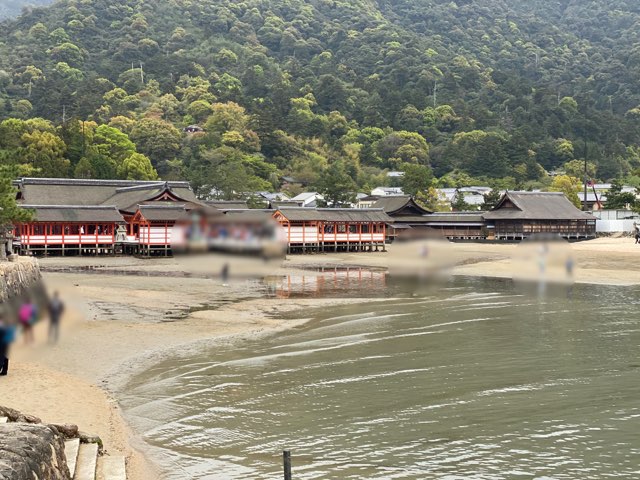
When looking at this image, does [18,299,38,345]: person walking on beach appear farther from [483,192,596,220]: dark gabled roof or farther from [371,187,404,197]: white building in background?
[371,187,404,197]: white building in background

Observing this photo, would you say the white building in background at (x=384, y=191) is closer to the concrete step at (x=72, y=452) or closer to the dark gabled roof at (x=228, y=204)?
the dark gabled roof at (x=228, y=204)

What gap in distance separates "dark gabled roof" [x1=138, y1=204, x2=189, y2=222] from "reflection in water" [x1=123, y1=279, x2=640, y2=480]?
30.2m

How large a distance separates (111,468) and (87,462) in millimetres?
447

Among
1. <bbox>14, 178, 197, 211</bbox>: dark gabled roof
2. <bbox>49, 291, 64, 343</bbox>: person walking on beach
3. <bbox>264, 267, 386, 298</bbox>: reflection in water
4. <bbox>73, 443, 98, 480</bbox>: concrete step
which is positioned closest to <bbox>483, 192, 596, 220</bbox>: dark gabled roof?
<bbox>264, 267, 386, 298</bbox>: reflection in water

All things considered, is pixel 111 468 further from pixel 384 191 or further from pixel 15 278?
pixel 384 191

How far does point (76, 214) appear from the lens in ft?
187

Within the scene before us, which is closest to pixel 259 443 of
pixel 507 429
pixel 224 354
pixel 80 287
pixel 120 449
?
pixel 120 449

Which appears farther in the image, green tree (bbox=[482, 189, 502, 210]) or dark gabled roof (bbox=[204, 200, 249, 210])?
green tree (bbox=[482, 189, 502, 210])

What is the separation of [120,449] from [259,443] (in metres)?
2.67

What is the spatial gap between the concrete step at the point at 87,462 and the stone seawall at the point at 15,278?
41.2 feet

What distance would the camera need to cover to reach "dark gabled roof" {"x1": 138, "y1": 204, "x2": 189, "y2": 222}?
54.8m

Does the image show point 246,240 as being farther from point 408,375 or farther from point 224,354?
point 224,354

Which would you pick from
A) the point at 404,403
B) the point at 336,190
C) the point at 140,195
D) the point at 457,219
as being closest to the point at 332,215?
the point at 140,195

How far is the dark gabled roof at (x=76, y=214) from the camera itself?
2195 inches
